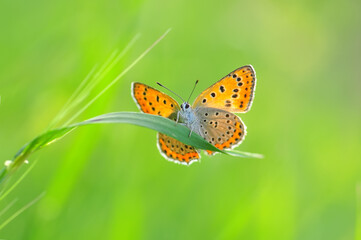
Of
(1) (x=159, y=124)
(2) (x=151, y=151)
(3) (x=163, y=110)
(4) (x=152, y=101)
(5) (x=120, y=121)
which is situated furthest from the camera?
(2) (x=151, y=151)

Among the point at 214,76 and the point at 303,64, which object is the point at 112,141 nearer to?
the point at 214,76

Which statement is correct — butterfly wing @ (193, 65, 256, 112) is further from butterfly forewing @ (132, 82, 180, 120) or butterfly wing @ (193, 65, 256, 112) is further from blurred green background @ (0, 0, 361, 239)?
blurred green background @ (0, 0, 361, 239)

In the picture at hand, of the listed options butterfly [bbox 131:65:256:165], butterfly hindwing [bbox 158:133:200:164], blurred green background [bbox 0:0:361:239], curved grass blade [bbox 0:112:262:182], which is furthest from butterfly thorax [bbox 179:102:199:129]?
curved grass blade [bbox 0:112:262:182]

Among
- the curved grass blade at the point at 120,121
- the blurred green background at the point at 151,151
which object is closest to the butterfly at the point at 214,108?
the blurred green background at the point at 151,151

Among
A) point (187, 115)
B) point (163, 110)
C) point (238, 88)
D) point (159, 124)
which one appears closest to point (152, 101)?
point (163, 110)

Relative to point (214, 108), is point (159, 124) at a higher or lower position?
lower

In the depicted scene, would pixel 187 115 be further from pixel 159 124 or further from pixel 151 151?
pixel 151 151

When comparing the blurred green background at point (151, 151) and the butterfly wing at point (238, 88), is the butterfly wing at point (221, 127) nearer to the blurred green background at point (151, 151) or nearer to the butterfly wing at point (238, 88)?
the butterfly wing at point (238, 88)
